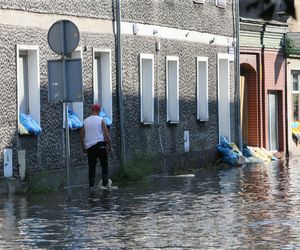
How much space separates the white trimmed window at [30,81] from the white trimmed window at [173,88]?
24.4 feet

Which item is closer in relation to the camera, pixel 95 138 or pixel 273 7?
pixel 273 7

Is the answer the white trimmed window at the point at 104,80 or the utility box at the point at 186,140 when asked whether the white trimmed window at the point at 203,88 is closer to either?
the utility box at the point at 186,140

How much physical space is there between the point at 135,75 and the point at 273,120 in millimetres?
13436

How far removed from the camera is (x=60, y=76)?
1694cm

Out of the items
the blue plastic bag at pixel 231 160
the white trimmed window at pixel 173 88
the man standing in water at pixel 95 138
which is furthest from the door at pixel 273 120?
the man standing in water at pixel 95 138

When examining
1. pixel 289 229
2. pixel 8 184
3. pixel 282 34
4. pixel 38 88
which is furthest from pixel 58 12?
pixel 282 34

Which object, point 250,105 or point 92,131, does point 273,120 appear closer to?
point 250,105

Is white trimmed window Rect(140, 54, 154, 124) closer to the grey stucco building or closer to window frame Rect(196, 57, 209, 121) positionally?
the grey stucco building

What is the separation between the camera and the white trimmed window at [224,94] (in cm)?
3262

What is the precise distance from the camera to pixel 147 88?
2723 centimetres

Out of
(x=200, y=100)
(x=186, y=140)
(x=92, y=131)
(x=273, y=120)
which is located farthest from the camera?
(x=273, y=120)

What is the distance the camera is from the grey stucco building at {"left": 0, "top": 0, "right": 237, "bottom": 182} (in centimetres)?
2102

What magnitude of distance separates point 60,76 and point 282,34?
873 inches

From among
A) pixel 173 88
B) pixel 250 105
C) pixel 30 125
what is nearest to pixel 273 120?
pixel 250 105
